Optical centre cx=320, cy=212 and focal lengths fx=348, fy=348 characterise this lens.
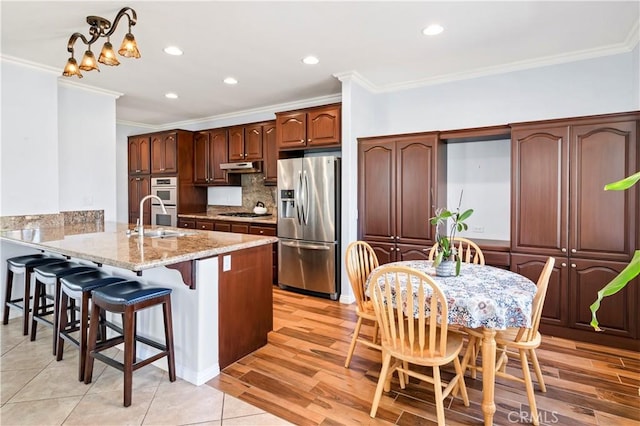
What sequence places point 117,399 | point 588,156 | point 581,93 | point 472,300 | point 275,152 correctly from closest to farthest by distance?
point 472,300
point 117,399
point 588,156
point 581,93
point 275,152

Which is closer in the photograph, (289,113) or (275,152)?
(289,113)

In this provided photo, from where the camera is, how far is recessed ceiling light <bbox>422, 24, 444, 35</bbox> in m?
2.91

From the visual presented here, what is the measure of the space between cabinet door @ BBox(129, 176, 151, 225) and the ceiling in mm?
2266

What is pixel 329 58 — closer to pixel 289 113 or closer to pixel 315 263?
pixel 289 113

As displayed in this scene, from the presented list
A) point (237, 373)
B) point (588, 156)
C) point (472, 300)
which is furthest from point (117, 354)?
point (588, 156)

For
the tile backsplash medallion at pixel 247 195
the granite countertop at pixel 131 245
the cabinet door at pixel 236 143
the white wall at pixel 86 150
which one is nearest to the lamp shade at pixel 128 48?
the granite countertop at pixel 131 245

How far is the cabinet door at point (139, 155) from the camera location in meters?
6.39

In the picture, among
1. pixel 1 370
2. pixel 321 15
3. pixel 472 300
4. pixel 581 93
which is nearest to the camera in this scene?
pixel 472 300

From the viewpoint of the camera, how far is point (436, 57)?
11.8 feet

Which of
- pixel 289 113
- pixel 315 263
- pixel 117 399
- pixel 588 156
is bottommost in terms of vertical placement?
pixel 117 399

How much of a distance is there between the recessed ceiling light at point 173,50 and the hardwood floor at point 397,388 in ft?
9.40

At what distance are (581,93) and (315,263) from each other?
3384 mm

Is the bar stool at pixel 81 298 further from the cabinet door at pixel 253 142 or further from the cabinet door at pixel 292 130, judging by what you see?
the cabinet door at pixel 253 142

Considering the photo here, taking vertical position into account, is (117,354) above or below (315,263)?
A: below
